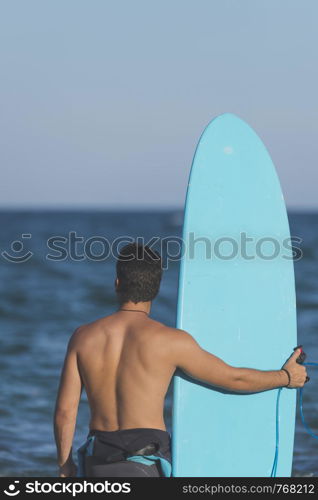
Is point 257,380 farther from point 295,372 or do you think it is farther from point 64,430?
point 64,430

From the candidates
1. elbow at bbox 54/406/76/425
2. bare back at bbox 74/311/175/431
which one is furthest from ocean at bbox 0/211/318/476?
bare back at bbox 74/311/175/431

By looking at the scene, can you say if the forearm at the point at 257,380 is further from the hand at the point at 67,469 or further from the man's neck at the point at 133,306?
the hand at the point at 67,469

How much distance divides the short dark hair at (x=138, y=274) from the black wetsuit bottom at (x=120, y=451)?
0.50 meters

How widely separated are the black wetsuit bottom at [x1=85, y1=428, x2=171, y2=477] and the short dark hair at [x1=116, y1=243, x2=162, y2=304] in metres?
0.50

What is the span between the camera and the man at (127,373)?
2949mm

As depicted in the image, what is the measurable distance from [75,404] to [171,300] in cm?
1191

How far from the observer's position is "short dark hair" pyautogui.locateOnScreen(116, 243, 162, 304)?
2.97 m

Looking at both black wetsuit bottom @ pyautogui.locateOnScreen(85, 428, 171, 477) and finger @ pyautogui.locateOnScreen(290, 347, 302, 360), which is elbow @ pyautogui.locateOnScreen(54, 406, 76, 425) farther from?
finger @ pyautogui.locateOnScreen(290, 347, 302, 360)

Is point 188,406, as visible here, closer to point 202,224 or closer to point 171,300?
point 202,224

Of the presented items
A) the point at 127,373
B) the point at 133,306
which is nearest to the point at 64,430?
the point at 127,373

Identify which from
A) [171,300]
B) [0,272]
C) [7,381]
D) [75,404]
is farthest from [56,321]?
[75,404]
